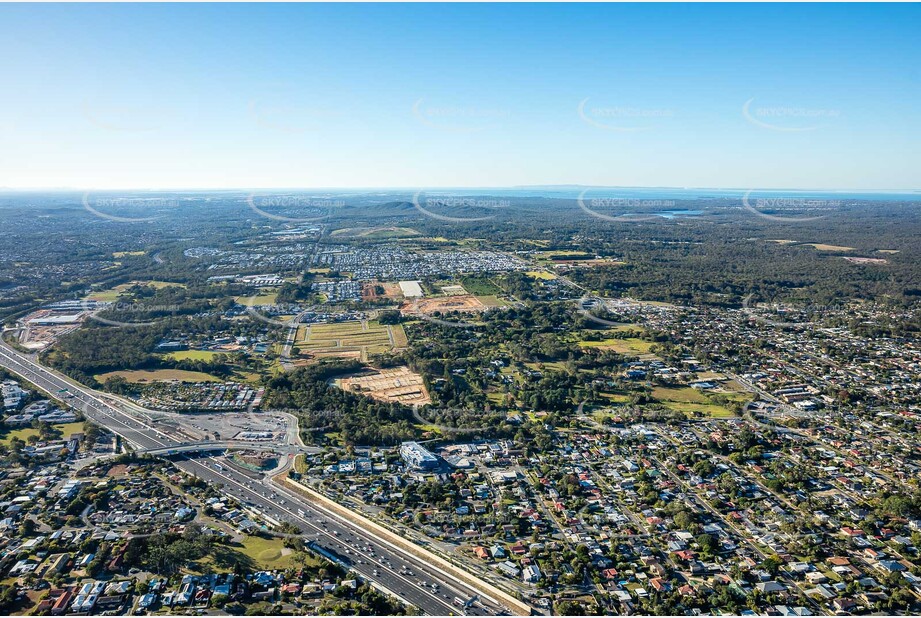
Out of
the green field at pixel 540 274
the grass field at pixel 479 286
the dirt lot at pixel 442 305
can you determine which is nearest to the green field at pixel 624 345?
the dirt lot at pixel 442 305

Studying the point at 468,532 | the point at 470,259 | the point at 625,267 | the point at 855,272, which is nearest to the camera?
the point at 468,532

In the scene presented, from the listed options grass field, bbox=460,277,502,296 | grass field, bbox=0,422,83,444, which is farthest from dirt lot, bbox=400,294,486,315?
grass field, bbox=0,422,83,444

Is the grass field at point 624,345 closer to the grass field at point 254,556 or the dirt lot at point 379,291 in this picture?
the dirt lot at point 379,291

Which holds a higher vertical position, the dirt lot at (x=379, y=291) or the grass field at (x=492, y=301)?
the dirt lot at (x=379, y=291)

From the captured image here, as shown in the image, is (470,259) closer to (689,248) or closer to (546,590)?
(689,248)

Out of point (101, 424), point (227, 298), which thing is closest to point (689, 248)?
point (227, 298)

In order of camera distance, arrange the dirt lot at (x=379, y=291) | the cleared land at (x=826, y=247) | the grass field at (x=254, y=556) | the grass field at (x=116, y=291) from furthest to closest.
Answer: the cleared land at (x=826, y=247)
the dirt lot at (x=379, y=291)
the grass field at (x=116, y=291)
the grass field at (x=254, y=556)

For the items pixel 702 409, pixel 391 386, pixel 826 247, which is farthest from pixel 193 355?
pixel 826 247
